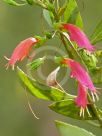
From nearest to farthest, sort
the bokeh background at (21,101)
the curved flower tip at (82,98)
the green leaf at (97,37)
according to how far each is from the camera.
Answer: the curved flower tip at (82,98), the green leaf at (97,37), the bokeh background at (21,101)

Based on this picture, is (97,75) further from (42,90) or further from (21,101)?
(21,101)

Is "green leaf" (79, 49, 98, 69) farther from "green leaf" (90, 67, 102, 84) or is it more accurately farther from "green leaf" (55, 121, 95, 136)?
"green leaf" (55, 121, 95, 136)

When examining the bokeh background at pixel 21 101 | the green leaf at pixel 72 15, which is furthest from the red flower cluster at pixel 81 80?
the bokeh background at pixel 21 101

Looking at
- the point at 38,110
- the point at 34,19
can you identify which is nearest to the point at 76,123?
the point at 38,110

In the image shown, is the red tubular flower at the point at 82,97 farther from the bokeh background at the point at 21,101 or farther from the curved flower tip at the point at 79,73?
the bokeh background at the point at 21,101

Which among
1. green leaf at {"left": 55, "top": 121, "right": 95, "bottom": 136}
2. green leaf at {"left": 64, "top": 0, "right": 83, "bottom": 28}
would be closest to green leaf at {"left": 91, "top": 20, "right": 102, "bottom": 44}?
green leaf at {"left": 64, "top": 0, "right": 83, "bottom": 28}
